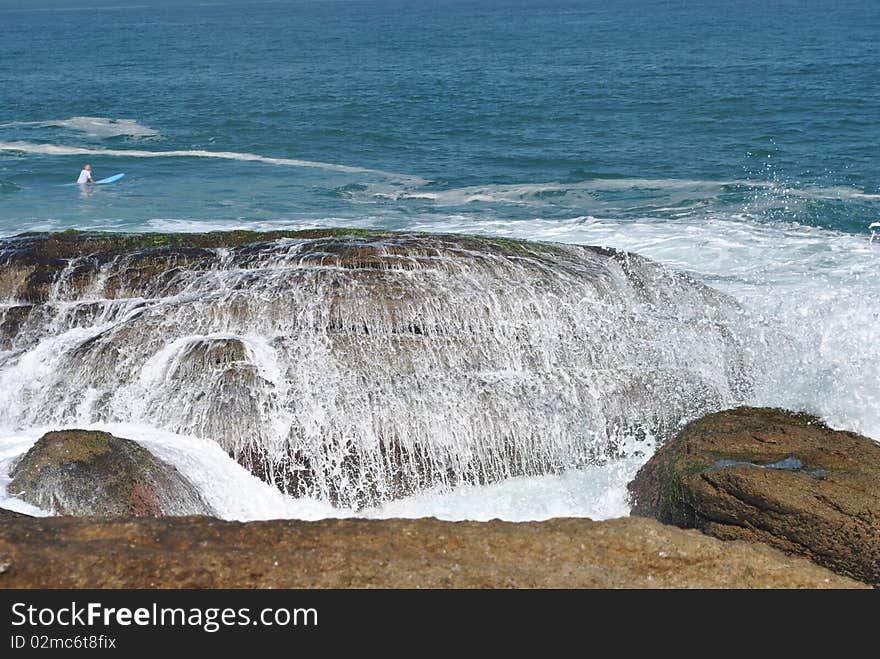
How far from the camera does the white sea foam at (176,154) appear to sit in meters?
27.5

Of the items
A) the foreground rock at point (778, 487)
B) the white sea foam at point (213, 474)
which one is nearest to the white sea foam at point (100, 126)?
the white sea foam at point (213, 474)

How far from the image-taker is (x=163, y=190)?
25031 millimetres

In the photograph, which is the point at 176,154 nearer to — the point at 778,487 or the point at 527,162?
the point at 527,162

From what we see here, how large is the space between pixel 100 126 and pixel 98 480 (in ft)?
99.3

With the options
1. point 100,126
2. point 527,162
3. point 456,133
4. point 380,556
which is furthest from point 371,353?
point 100,126

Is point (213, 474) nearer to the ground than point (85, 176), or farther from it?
farther from it

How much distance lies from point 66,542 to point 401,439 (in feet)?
14.8

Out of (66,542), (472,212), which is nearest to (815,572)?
(66,542)

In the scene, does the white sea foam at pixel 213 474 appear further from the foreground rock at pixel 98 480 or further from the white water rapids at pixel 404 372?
the foreground rock at pixel 98 480

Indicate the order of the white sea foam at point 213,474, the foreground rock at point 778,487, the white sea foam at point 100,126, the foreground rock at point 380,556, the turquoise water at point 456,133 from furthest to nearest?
1. the white sea foam at point 100,126
2. the turquoise water at point 456,133
3. the white sea foam at point 213,474
4. the foreground rock at point 778,487
5. the foreground rock at point 380,556

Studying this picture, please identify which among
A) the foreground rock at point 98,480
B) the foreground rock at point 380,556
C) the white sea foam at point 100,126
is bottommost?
the white sea foam at point 100,126

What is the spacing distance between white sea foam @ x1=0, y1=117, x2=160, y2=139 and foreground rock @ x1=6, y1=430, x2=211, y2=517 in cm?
2664

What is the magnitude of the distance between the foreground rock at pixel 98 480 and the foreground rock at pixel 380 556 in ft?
4.76

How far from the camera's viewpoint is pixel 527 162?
27.4 meters
